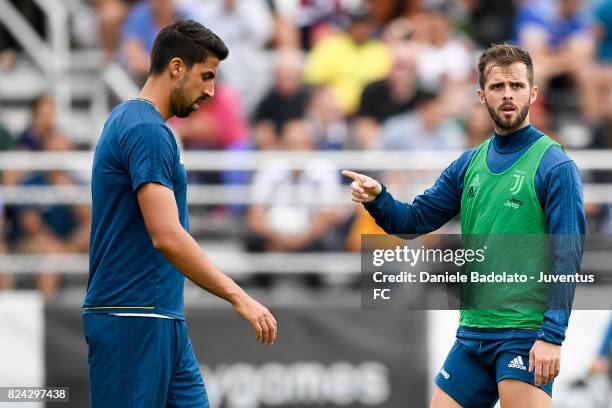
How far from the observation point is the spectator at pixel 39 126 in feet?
37.4

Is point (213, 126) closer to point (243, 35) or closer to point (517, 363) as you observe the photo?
point (243, 35)

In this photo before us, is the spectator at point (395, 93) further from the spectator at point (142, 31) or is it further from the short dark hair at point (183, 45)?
the short dark hair at point (183, 45)

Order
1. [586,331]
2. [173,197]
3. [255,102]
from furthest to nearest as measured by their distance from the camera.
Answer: [255,102] → [586,331] → [173,197]

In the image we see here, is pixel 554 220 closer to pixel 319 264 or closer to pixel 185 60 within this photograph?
pixel 185 60

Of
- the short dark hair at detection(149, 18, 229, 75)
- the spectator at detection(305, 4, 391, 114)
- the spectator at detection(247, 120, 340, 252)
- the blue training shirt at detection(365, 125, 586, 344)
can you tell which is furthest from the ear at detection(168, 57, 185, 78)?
the spectator at detection(305, 4, 391, 114)

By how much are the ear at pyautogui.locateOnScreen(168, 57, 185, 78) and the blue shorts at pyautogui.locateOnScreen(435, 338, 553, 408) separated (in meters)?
1.97

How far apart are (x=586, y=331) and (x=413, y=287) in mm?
1492

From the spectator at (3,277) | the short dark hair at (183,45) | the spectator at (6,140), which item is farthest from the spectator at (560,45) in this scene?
the short dark hair at (183,45)

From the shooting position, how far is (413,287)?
10.0 metres

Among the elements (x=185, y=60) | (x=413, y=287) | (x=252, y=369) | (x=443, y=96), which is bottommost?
(x=252, y=369)

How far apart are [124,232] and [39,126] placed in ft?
21.1

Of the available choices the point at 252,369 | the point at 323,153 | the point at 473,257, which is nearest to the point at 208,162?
the point at 323,153

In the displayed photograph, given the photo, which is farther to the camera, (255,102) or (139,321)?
(255,102)

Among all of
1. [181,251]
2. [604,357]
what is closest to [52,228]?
[604,357]
